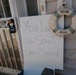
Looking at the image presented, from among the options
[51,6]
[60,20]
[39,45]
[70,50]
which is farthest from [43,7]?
[70,50]

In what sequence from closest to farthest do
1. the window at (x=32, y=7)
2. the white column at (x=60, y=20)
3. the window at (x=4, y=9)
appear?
the white column at (x=60, y=20) < the window at (x=32, y=7) < the window at (x=4, y=9)

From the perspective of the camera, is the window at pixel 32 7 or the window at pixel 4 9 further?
the window at pixel 4 9

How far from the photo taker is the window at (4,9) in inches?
68.2

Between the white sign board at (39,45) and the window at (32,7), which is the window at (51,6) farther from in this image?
the window at (32,7)

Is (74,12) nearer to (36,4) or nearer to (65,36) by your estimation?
(65,36)

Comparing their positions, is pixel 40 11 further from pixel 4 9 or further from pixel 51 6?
pixel 4 9

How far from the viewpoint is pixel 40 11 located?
5.02 feet

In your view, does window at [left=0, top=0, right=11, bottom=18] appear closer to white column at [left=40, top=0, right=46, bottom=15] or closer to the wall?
white column at [left=40, top=0, right=46, bottom=15]

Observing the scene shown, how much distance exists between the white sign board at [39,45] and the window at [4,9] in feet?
1.23

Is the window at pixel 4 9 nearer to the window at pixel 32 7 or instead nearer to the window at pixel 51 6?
the window at pixel 32 7

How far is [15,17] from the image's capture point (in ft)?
5.60

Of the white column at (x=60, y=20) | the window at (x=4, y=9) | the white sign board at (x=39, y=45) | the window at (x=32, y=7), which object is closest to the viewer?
the white column at (x=60, y=20)

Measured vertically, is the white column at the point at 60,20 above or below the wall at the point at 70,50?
above

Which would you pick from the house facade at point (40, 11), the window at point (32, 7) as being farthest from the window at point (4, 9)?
the window at point (32, 7)
